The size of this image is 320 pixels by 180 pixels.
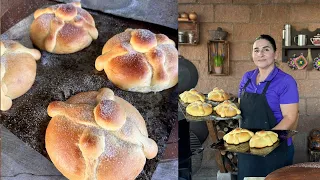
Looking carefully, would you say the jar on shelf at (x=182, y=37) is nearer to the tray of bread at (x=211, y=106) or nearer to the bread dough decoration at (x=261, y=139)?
the tray of bread at (x=211, y=106)

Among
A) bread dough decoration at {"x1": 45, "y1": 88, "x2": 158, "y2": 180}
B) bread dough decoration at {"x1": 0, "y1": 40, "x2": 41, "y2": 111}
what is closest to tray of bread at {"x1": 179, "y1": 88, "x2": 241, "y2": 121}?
bread dough decoration at {"x1": 45, "y1": 88, "x2": 158, "y2": 180}

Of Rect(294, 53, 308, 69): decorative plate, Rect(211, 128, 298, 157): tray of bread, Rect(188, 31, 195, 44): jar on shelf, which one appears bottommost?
Rect(211, 128, 298, 157): tray of bread

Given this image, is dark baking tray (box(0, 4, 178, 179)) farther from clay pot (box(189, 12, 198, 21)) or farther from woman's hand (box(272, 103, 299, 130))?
woman's hand (box(272, 103, 299, 130))

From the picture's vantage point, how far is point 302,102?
1.10 metres

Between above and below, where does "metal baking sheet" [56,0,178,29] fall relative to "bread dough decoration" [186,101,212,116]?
above

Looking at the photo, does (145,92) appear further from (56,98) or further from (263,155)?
(263,155)

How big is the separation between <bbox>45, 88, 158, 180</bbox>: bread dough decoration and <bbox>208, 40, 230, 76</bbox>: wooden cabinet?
329 millimetres

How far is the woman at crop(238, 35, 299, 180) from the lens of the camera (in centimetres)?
108

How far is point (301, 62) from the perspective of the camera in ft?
3.54

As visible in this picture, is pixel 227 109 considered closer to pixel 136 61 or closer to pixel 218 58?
pixel 218 58

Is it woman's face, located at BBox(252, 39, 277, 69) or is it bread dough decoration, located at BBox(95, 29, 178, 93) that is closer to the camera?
bread dough decoration, located at BBox(95, 29, 178, 93)

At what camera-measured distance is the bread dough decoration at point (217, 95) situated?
3.51ft

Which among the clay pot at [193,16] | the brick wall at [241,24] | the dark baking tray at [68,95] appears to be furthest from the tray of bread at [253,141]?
the clay pot at [193,16]

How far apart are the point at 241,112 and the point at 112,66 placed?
422 mm
